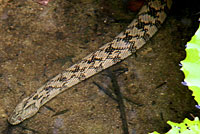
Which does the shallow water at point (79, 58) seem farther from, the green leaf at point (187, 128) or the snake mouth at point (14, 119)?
the green leaf at point (187, 128)

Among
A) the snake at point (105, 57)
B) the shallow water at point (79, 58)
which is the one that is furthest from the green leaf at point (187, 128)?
the snake at point (105, 57)

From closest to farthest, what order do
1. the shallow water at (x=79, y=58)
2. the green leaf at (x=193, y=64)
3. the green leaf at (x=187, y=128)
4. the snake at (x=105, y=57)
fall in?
the green leaf at (x=193, y=64)
the green leaf at (x=187, y=128)
the shallow water at (x=79, y=58)
the snake at (x=105, y=57)

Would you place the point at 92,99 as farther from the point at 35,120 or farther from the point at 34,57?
the point at 34,57

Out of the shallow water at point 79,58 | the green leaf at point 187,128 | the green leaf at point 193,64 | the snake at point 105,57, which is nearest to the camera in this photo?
the green leaf at point 193,64

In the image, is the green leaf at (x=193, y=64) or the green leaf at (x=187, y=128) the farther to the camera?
the green leaf at (x=187, y=128)

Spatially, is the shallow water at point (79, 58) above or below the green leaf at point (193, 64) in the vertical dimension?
below

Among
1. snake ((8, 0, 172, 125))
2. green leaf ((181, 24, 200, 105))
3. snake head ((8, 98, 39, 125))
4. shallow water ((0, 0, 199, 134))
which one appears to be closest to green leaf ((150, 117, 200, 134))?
green leaf ((181, 24, 200, 105))

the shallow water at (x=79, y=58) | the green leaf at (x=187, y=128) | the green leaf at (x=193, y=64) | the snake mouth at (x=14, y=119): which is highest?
the green leaf at (x=193, y=64)

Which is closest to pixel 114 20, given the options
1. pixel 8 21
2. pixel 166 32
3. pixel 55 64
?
pixel 166 32

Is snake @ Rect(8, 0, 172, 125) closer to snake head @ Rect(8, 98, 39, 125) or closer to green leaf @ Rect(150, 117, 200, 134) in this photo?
snake head @ Rect(8, 98, 39, 125)
